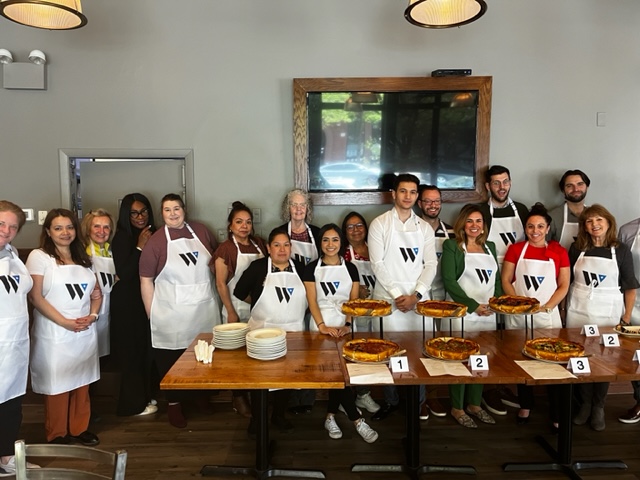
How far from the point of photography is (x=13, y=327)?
274 cm

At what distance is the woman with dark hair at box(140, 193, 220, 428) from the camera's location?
11.1 feet

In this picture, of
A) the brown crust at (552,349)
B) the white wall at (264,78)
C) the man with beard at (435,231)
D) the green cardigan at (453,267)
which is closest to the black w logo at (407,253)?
the green cardigan at (453,267)

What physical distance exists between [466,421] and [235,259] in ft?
6.93

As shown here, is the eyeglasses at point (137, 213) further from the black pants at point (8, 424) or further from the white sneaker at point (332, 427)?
the white sneaker at point (332, 427)

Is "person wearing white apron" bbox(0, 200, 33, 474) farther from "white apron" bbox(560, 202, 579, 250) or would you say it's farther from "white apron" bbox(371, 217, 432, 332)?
"white apron" bbox(560, 202, 579, 250)

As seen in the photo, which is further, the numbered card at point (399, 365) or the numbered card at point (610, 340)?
the numbered card at point (610, 340)

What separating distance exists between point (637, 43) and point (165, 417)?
5.19m

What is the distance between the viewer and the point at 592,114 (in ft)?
13.5

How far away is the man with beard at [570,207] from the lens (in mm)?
3750

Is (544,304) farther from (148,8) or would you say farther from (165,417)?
(148,8)

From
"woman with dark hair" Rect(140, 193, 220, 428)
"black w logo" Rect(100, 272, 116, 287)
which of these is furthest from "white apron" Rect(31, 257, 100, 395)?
"woman with dark hair" Rect(140, 193, 220, 428)

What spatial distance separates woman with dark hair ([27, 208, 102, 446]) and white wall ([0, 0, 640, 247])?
1.19 metres

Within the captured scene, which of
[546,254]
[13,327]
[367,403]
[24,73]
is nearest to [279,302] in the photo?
[367,403]

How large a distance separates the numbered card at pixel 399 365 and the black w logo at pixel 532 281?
157 cm
